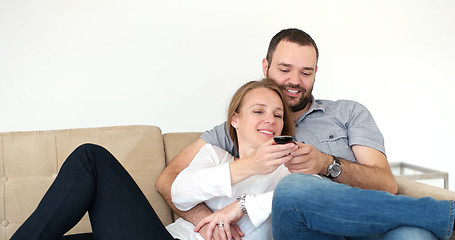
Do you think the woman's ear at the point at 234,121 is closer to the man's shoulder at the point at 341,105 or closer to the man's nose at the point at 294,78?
the man's nose at the point at 294,78

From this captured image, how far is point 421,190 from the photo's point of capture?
76.2 inches

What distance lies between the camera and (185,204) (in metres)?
1.82

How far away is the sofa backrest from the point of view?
2035 mm

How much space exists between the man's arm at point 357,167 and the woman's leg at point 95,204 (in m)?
0.55

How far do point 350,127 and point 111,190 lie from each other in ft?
3.69

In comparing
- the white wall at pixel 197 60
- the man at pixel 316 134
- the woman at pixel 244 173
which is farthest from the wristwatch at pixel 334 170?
the white wall at pixel 197 60

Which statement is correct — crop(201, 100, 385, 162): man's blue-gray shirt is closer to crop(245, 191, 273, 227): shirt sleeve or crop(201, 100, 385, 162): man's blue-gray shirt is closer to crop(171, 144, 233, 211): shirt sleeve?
crop(171, 144, 233, 211): shirt sleeve

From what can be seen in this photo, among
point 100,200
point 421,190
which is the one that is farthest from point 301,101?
point 100,200

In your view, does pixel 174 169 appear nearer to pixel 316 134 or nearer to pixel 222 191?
pixel 222 191

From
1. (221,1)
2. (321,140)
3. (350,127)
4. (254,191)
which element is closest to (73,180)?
(254,191)

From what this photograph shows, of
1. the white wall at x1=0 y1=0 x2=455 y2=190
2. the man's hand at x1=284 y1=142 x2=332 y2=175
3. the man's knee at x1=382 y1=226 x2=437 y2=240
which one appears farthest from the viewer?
the white wall at x1=0 y1=0 x2=455 y2=190

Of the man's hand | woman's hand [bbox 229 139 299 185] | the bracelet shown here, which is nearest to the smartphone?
woman's hand [bbox 229 139 299 185]

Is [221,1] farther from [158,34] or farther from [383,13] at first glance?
[383,13]

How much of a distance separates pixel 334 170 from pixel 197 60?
A: 1.56 m
